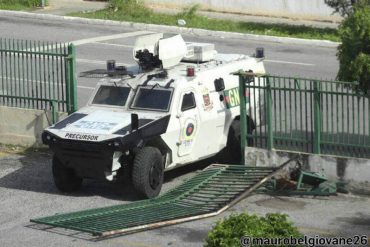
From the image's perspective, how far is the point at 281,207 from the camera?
53.6ft

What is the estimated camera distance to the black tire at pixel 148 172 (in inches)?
643

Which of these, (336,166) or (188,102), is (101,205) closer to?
(188,102)

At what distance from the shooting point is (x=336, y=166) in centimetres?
1711

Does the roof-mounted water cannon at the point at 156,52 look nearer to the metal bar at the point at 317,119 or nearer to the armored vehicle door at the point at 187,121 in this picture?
the armored vehicle door at the point at 187,121

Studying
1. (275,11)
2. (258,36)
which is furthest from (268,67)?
(275,11)

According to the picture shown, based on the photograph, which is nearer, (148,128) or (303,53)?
(148,128)

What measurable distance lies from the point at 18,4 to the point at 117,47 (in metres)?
7.90

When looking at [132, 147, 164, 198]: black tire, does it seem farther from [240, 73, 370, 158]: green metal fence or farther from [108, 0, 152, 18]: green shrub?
[108, 0, 152, 18]: green shrub

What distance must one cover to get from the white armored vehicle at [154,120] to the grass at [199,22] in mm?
11975

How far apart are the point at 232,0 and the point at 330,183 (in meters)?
18.5

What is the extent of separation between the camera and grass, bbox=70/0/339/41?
3089cm

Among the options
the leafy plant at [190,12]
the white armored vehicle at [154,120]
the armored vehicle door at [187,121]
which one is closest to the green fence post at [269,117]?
the white armored vehicle at [154,120]

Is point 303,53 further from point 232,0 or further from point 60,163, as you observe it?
point 60,163

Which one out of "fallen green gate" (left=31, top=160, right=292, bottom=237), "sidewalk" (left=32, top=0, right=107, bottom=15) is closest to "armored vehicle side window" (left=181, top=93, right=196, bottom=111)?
"fallen green gate" (left=31, top=160, right=292, bottom=237)
